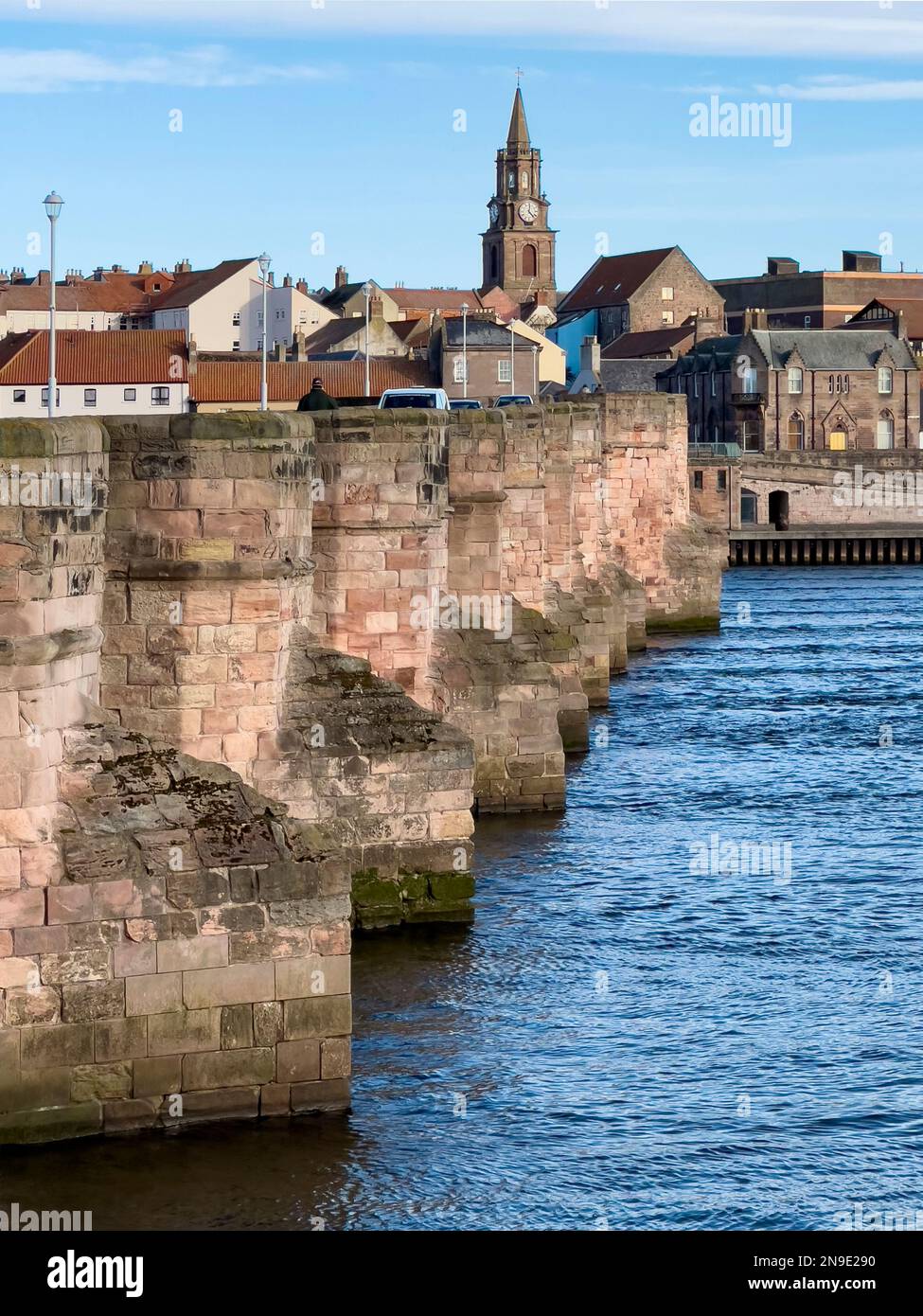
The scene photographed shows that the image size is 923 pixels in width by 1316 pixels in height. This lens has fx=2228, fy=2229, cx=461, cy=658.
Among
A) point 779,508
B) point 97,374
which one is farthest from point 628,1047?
point 779,508

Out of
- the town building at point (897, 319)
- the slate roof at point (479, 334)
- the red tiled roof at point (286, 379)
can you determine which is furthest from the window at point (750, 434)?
the red tiled roof at point (286, 379)

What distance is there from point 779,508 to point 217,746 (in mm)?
96502

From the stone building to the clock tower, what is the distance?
1961 inches

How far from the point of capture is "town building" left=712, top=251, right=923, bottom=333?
597 feet

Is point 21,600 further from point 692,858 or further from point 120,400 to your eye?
point 120,400

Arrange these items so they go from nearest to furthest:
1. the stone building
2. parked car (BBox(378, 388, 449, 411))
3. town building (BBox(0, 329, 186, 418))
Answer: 1. parked car (BBox(378, 388, 449, 411))
2. town building (BBox(0, 329, 186, 418))
3. the stone building

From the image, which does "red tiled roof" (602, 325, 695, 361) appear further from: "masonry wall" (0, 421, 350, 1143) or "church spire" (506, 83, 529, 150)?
"masonry wall" (0, 421, 350, 1143)

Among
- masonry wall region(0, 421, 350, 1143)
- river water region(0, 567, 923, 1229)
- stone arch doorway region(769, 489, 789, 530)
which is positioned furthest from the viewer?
stone arch doorway region(769, 489, 789, 530)

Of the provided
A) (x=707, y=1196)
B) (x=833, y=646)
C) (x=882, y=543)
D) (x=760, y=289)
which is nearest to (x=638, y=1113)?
(x=707, y=1196)

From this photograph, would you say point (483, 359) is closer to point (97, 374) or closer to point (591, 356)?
point (97, 374)

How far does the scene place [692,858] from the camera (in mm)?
28203

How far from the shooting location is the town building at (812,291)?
597ft

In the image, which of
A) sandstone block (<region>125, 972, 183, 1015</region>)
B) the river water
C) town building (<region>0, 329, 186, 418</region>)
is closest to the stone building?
town building (<region>0, 329, 186, 418</region>)

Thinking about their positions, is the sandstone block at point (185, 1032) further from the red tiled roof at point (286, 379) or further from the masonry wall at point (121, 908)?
the red tiled roof at point (286, 379)
